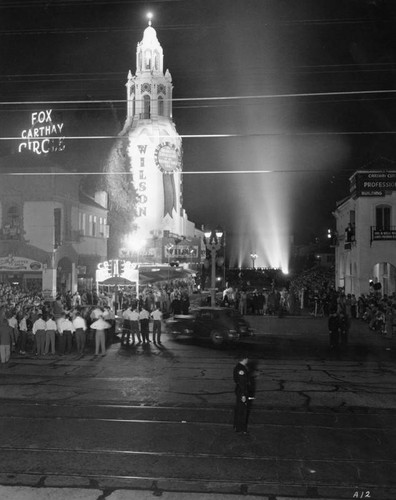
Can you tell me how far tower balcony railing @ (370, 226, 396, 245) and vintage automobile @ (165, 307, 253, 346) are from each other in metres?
16.6

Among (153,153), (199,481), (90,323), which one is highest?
(153,153)

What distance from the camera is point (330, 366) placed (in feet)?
52.3

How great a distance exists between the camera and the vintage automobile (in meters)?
19.6

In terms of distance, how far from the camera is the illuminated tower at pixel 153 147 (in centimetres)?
6266

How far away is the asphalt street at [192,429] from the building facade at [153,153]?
4159cm

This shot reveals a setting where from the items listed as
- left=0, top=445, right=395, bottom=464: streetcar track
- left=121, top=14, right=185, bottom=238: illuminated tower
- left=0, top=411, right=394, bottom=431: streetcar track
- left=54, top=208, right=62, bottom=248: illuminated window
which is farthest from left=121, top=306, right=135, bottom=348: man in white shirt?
left=121, top=14, right=185, bottom=238: illuminated tower

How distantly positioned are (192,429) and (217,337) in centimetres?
1005

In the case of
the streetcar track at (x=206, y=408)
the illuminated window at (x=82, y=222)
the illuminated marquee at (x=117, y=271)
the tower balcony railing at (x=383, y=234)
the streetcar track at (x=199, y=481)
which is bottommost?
the streetcar track at (x=199, y=481)

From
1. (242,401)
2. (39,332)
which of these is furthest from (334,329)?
(242,401)

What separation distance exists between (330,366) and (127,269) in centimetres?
1433

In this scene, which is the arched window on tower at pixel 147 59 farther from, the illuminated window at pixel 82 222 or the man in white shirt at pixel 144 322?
the man in white shirt at pixel 144 322

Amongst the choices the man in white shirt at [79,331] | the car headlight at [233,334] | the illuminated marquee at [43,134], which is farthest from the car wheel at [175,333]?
the illuminated marquee at [43,134]

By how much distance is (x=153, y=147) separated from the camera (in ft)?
208

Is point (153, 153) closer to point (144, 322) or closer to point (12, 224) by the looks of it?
point (12, 224)
